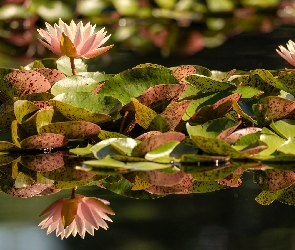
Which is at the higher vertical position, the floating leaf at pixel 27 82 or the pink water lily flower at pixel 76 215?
the floating leaf at pixel 27 82

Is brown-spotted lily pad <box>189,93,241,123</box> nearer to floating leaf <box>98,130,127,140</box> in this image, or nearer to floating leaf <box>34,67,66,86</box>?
floating leaf <box>98,130,127,140</box>

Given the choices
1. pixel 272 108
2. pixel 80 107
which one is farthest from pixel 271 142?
pixel 80 107

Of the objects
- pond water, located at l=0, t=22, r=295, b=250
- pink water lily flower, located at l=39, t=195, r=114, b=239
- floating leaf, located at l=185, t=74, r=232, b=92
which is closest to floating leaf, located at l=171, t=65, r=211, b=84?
floating leaf, located at l=185, t=74, r=232, b=92

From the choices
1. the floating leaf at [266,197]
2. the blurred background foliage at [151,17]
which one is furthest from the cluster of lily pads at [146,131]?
the blurred background foliage at [151,17]

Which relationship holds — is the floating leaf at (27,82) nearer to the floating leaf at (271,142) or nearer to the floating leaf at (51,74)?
the floating leaf at (51,74)

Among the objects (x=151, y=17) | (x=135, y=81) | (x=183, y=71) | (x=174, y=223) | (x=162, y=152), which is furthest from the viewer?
(x=151, y=17)

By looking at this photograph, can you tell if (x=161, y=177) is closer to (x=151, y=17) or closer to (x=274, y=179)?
(x=274, y=179)
